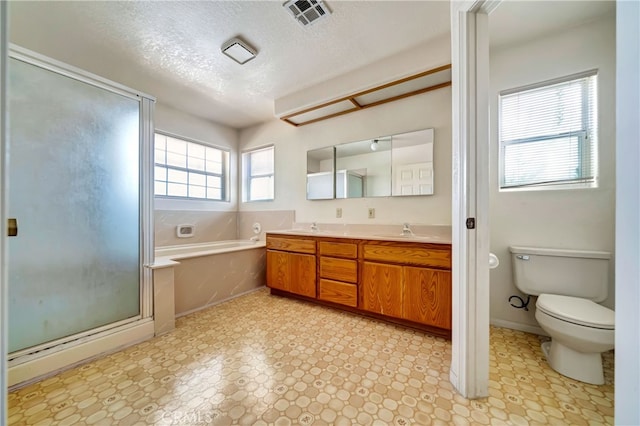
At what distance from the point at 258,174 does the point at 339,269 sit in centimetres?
229

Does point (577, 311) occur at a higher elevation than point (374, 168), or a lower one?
lower

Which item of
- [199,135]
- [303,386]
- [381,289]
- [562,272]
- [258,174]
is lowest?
[303,386]

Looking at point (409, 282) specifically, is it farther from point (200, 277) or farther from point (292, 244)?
point (200, 277)

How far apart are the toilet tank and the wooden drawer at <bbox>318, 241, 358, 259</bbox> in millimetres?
1326

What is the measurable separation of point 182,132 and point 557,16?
4.06m

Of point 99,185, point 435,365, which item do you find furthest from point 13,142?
point 435,365

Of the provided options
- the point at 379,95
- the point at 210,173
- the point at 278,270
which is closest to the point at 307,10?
the point at 379,95

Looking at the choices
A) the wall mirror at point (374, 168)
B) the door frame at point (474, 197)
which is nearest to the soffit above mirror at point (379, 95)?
the wall mirror at point (374, 168)

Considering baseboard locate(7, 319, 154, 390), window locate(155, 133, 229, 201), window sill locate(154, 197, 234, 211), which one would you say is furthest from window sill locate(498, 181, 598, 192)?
window locate(155, 133, 229, 201)

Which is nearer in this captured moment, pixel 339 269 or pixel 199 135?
pixel 339 269

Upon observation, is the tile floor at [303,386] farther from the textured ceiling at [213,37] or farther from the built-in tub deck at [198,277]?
the textured ceiling at [213,37]

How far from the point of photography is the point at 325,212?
9.97 ft

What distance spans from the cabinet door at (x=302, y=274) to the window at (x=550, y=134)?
77.5 inches

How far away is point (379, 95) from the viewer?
2.45 meters
